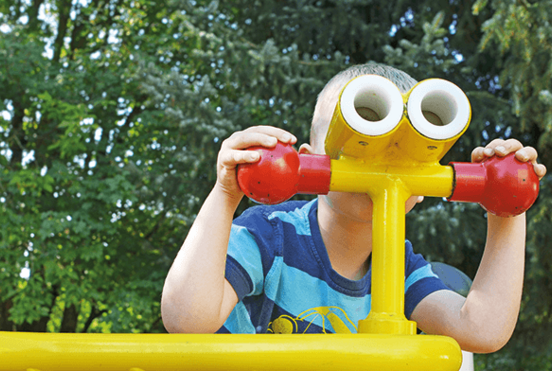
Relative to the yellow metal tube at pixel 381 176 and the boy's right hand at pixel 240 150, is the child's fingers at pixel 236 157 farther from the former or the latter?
the yellow metal tube at pixel 381 176

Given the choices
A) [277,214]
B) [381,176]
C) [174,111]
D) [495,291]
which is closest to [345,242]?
[277,214]

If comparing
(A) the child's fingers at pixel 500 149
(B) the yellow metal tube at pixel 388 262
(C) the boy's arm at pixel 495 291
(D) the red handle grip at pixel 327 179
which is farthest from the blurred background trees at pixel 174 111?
(B) the yellow metal tube at pixel 388 262

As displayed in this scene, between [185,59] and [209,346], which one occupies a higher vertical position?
[185,59]

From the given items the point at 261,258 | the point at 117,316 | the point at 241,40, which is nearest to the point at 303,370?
the point at 261,258

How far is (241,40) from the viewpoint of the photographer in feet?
11.4

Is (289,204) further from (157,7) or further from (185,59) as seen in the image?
(157,7)

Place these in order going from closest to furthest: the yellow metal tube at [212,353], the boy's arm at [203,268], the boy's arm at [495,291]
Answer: the yellow metal tube at [212,353]
the boy's arm at [203,268]
the boy's arm at [495,291]

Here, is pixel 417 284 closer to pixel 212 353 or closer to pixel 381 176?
pixel 381 176

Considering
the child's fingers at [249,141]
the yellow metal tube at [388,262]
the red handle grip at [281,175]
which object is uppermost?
the child's fingers at [249,141]

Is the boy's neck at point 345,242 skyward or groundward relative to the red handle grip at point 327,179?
groundward

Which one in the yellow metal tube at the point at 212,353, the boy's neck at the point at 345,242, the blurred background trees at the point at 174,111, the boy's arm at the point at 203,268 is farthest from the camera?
the blurred background trees at the point at 174,111

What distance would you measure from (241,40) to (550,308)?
2796mm

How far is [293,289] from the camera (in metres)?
1.12

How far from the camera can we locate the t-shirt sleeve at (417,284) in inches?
46.0
